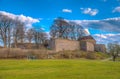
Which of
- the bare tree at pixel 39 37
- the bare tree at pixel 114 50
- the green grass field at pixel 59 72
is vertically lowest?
the green grass field at pixel 59 72

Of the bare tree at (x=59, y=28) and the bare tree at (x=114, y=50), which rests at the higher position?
the bare tree at (x=59, y=28)

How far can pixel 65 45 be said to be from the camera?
93562 millimetres

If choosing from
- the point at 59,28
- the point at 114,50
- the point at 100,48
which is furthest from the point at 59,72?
the point at 100,48

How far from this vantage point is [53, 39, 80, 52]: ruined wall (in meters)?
88.9

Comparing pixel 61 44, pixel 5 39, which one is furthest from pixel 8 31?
pixel 61 44

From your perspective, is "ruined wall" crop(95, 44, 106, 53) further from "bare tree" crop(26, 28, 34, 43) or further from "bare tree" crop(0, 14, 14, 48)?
"bare tree" crop(0, 14, 14, 48)

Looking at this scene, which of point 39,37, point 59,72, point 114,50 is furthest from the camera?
point 39,37

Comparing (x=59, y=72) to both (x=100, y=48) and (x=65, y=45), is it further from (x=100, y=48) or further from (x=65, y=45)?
(x=100, y=48)

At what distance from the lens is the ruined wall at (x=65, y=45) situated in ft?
292

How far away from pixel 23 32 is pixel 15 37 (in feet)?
12.7

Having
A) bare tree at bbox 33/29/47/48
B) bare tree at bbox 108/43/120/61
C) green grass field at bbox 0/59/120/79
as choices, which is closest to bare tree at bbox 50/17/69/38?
bare tree at bbox 33/29/47/48

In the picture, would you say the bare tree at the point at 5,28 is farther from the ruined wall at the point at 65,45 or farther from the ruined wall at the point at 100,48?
the ruined wall at the point at 100,48

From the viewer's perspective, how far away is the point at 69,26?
108312 mm


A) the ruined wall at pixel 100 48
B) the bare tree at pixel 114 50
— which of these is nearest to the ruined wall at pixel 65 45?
the bare tree at pixel 114 50
